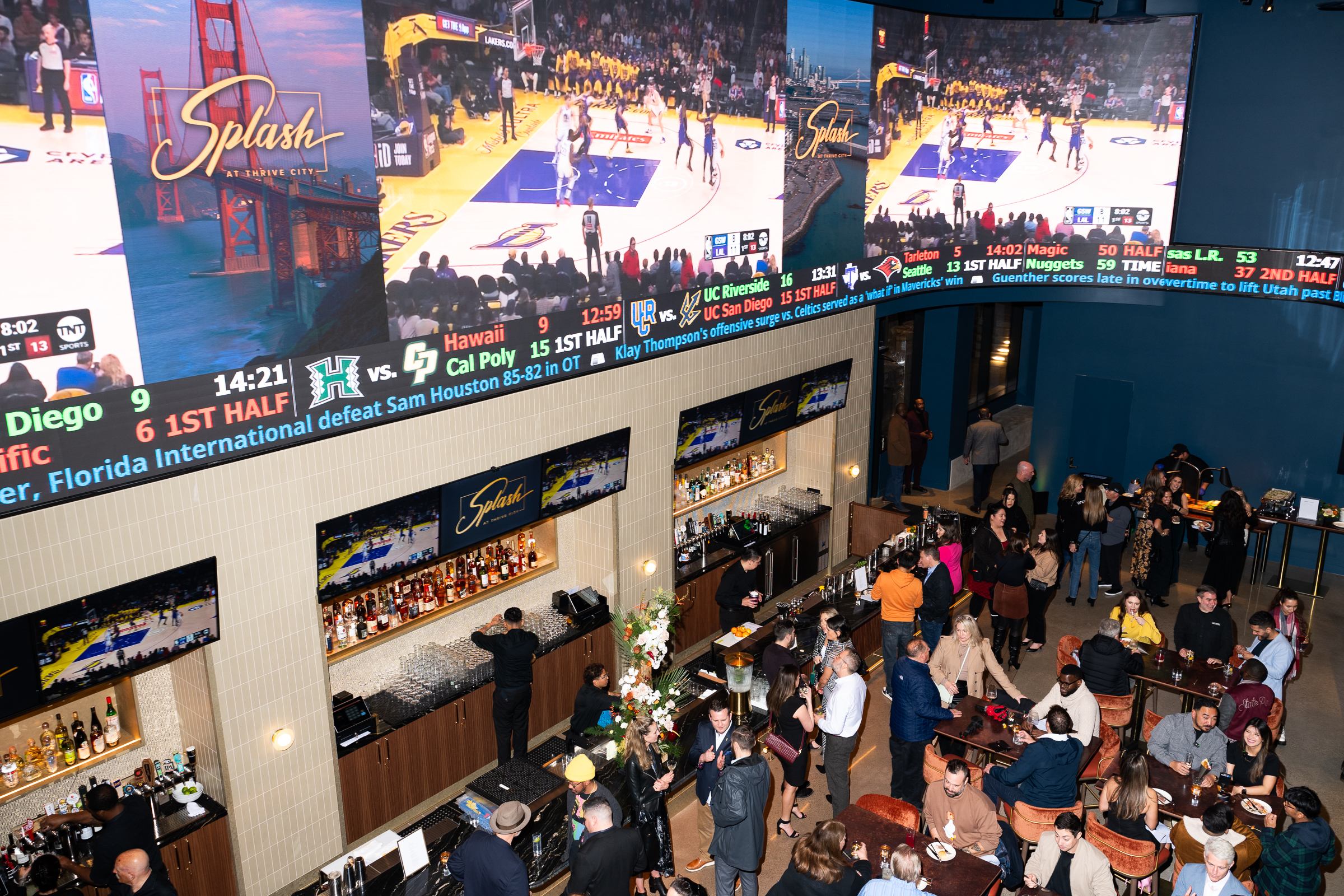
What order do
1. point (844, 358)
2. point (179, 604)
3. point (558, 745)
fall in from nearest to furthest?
point (179, 604), point (558, 745), point (844, 358)

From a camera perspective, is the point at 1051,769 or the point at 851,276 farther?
the point at 851,276

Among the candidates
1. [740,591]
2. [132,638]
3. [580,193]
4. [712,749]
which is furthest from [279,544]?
[740,591]

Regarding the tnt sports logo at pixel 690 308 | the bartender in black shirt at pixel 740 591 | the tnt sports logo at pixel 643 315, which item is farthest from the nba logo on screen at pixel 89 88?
the bartender in black shirt at pixel 740 591

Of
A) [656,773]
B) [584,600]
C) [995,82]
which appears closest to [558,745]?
[584,600]

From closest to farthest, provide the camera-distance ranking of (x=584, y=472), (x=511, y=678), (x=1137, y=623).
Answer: (x=511, y=678) < (x=584, y=472) < (x=1137, y=623)

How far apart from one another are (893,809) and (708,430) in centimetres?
416

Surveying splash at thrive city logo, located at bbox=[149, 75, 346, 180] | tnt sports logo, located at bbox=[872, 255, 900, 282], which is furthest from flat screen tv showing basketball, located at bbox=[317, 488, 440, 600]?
tnt sports logo, located at bbox=[872, 255, 900, 282]

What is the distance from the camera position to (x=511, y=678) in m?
7.86

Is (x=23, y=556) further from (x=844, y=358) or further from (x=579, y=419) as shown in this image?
(x=844, y=358)

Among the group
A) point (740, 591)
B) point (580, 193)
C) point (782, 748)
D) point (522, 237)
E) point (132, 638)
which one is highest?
point (580, 193)

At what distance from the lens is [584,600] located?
9.03m

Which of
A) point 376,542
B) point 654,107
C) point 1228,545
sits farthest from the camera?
point 1228,545

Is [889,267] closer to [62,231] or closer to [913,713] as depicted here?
[913,713]

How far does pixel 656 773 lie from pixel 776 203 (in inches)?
214
